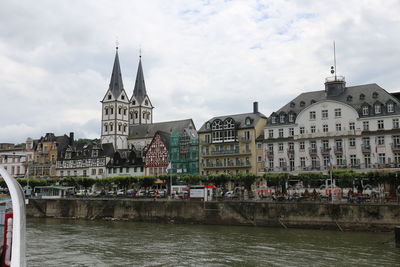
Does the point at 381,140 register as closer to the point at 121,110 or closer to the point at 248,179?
the point at 248,179

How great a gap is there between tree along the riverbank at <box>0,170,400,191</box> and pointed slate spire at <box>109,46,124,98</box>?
138ft

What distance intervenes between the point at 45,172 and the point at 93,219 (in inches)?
2083

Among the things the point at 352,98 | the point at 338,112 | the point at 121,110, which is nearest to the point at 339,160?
the point at 338,112

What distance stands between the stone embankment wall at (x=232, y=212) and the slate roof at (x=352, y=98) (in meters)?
23.2

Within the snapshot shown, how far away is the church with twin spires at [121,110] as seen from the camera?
123 m

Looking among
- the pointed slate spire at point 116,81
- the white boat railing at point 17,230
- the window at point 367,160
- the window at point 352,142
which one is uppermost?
the pointed slate spire at point 116,81

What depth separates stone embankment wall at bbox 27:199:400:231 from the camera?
4675 centimetres

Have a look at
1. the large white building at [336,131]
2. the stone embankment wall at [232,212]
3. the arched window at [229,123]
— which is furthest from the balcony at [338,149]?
the arched window at [229,123]

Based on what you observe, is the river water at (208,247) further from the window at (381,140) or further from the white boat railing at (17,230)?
the window at (381,140)

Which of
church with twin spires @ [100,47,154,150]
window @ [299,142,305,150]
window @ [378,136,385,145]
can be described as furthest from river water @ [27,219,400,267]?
church with twin spires @ [100,47,154,150]

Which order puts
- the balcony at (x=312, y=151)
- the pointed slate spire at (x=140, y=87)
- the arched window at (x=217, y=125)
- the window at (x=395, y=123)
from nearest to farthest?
1. the window at (x=395, y=123)
2. the balcony at (x=312, y=151)
3. the arched window at (x=217, y=125)
4. the pointed slate spire at (x=140, y=87)

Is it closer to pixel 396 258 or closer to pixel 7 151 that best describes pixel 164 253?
pixel 396 258

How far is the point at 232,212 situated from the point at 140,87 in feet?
297

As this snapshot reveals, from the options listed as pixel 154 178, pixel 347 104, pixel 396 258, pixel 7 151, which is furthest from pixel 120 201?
pixel 7 151
